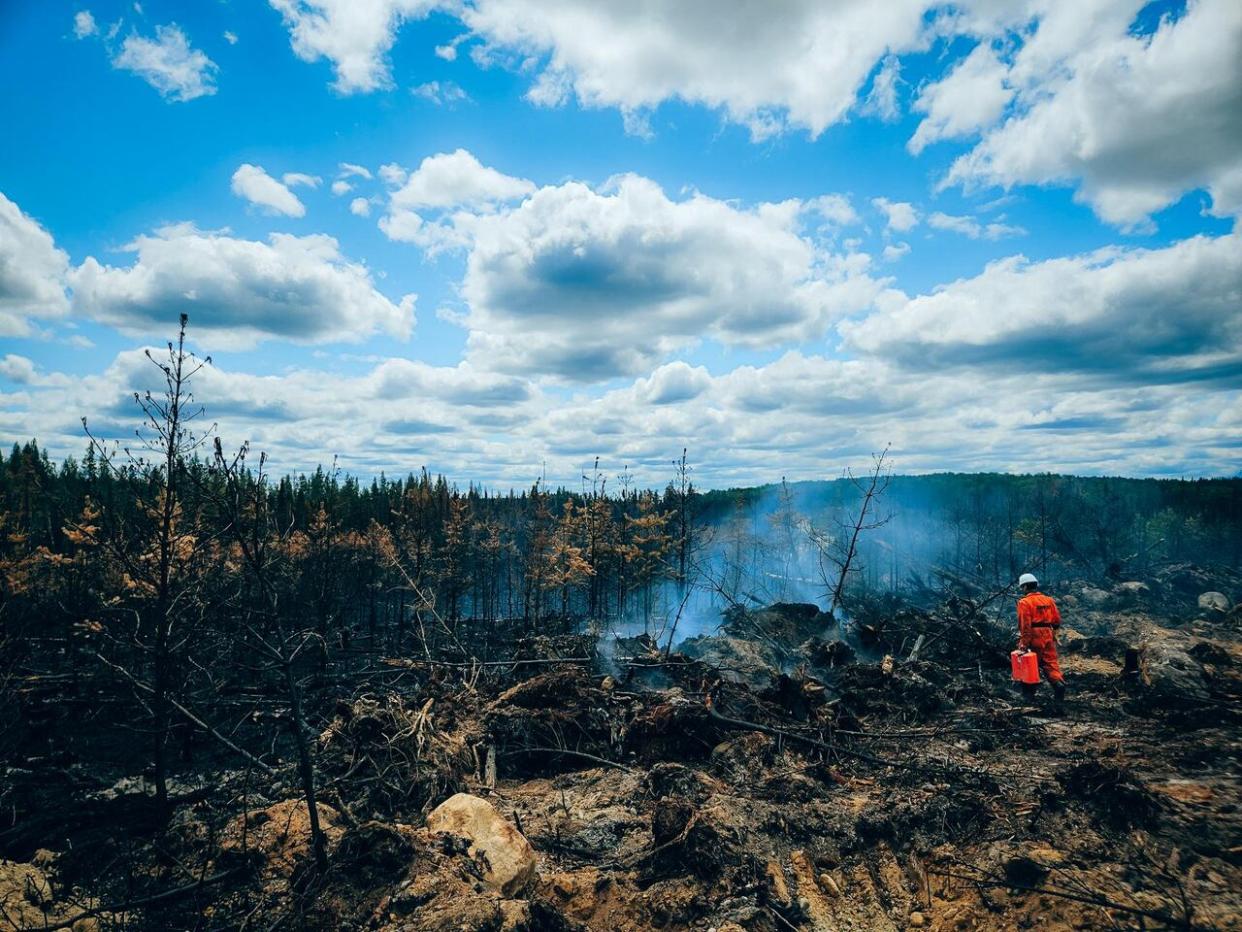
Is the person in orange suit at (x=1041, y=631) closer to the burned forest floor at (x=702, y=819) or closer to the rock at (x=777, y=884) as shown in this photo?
the burned forest floor at (x=702, y=819)

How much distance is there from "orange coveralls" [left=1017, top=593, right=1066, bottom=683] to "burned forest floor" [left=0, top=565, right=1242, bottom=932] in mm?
627

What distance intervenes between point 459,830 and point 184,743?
11.6 metres

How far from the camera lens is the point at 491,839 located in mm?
5094

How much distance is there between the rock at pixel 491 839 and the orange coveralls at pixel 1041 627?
7965mm

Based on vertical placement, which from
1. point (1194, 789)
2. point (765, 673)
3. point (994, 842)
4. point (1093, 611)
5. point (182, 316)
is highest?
point (182, 316)

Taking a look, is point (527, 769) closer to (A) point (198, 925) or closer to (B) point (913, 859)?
(A) point (198, 925)

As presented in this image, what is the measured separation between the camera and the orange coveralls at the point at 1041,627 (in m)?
8.59

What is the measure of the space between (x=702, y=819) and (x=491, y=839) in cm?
196

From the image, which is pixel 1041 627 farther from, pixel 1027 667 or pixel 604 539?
pixel 604 539

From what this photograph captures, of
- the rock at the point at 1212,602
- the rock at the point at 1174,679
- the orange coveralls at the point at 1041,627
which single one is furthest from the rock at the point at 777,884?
the rock at the point at 1212,602

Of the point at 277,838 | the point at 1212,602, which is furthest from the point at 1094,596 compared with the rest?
the point at 277,838

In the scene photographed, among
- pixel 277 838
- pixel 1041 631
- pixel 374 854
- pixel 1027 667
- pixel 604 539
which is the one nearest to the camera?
pixel 374 854

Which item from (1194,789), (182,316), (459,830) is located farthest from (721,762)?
(182,316)

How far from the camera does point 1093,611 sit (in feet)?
91.8
